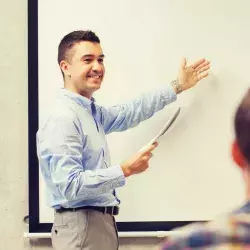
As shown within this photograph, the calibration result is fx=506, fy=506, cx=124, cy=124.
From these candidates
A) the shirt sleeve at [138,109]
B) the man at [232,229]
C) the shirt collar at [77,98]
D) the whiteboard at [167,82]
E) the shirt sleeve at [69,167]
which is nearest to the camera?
the man at [232,229]

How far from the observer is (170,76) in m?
2.10

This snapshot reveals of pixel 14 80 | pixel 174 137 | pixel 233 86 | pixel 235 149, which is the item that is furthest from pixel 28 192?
pixel 235 149

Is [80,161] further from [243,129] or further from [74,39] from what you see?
[243,129]

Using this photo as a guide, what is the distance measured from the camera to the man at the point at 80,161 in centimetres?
157

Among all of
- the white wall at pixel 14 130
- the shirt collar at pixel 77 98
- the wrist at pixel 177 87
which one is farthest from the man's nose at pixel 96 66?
the white wall at pixel 14 130

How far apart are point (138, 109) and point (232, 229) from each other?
1.38 meters

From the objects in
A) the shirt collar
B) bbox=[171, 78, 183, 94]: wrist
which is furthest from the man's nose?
bbox=[171, 78, 183, 94]: wrist

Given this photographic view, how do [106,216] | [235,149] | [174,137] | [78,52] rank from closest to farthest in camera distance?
[235,149] → [106,216] → [78,52] → [174,137]

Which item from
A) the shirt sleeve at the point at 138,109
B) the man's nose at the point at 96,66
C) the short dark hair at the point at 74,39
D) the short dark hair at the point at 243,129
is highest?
the short dark hair at the point at 74,39

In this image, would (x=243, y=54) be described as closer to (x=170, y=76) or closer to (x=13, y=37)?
(x=170, y=76)

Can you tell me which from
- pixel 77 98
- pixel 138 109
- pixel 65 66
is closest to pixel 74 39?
pixel 65 66

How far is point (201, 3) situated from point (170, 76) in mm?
331

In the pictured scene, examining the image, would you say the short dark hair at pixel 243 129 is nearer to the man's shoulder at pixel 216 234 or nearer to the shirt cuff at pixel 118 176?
the man's shoulder at pixel 216 234

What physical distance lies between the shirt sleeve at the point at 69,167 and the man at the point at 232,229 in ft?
2.97
